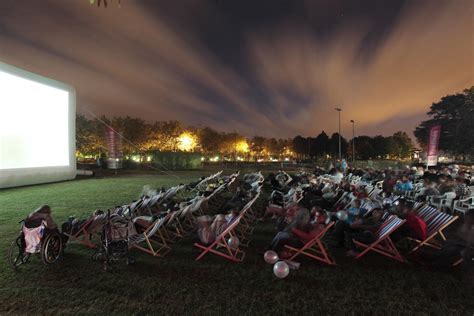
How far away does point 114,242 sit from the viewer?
4512mm

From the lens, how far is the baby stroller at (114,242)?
14.5 ft

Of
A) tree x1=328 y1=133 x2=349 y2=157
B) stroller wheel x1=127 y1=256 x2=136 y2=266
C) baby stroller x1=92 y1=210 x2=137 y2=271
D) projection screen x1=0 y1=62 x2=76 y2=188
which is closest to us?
baby stroller x1=92 y1=210 x2=137 y2=271

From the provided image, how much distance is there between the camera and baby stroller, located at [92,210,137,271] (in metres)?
Result: 4.41

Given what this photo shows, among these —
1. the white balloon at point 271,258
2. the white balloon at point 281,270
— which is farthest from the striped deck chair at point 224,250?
the white balloon at point 281,270

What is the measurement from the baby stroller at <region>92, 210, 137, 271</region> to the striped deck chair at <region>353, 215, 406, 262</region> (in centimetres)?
386

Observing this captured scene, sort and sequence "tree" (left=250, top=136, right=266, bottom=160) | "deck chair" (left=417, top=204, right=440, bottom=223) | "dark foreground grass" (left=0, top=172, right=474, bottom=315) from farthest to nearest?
"tree" (left=250, top=136, right=266, bottom=160) < "deck chair" (left=417, top=204, right=440, bottom=223) < "dark foreground grass" (left=0, top=172, right=474, bottom=315)

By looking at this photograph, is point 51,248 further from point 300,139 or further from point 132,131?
point 300,139

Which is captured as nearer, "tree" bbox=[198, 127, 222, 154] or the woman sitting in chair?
the woman sitting in chair

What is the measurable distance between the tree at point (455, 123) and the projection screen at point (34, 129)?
44.6 metres

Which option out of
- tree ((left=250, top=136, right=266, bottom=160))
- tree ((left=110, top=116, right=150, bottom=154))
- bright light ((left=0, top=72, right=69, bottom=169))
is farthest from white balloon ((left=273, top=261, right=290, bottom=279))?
tree ((left=250, top=136, right=266, bottom=160))

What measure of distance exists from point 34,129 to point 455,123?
49.5 m

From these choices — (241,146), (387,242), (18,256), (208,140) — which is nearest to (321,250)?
(387,242)

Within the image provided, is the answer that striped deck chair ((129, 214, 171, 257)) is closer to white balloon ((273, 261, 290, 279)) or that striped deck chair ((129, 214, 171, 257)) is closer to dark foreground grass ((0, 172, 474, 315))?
dark foreground grass ((0, 172, 474, 315))

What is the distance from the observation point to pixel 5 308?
3311 millimetres
